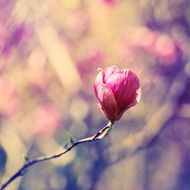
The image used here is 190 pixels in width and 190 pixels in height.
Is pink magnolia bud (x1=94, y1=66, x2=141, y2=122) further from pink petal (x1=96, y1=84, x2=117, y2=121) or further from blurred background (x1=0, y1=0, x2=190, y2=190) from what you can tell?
blurred background (x1=0, y1=0, x2=190, y2=190)

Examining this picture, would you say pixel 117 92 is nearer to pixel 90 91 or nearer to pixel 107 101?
pixel 107 101

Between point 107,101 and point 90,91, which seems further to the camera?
point 90,91

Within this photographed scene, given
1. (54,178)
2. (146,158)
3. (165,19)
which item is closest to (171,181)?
(146,158)

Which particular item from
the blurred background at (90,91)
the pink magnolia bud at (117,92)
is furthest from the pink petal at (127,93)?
the blurred background at (90,91)

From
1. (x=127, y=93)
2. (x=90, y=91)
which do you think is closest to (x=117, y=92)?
(x=127, y=93)

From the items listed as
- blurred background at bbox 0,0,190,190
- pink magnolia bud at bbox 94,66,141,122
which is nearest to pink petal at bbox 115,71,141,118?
pink magnolia bud at bbox 94,66,141,122
